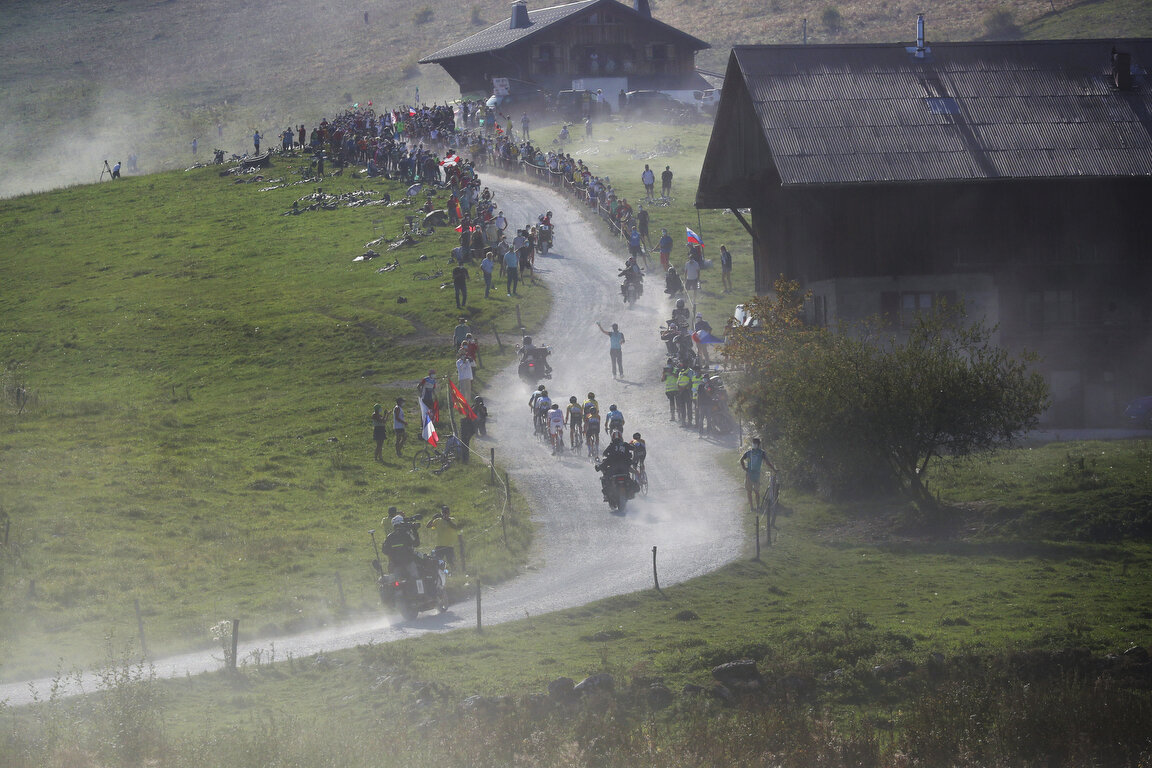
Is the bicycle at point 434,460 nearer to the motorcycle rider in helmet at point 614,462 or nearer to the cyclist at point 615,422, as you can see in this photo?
the cyclist at point 615,422

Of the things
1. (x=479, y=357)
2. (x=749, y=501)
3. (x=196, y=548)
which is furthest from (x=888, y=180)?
(x=196, y=548)

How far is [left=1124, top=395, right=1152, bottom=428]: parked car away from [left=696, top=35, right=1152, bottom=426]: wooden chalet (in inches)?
90.1

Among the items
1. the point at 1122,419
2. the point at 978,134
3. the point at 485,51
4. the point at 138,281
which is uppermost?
the point at 485,51

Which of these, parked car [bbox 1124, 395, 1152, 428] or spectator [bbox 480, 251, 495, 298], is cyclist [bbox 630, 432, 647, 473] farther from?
spectator [bbox 480, 251, 495, 298]

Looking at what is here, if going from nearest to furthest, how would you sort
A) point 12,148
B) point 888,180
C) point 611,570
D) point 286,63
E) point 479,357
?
point 611,570 < point 888,180 < point 479,357 < point 12,148 < point 286,63

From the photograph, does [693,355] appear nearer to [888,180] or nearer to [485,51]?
[888,180]

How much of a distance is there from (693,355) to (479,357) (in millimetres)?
7749

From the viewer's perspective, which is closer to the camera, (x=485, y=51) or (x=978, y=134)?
(x=978, y=134)

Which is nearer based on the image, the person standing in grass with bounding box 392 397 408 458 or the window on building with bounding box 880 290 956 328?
the person standing in grass with bounding box 392 397 408 458

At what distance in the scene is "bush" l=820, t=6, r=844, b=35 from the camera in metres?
117

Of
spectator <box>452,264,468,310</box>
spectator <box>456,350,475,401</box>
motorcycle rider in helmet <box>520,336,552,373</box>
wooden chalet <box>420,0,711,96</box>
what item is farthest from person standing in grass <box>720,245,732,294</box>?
wooden chalet <box>420,0,711,96</box>

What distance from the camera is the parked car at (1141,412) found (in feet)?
110

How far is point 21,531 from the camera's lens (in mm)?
26859

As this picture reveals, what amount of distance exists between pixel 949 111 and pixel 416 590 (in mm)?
22867
